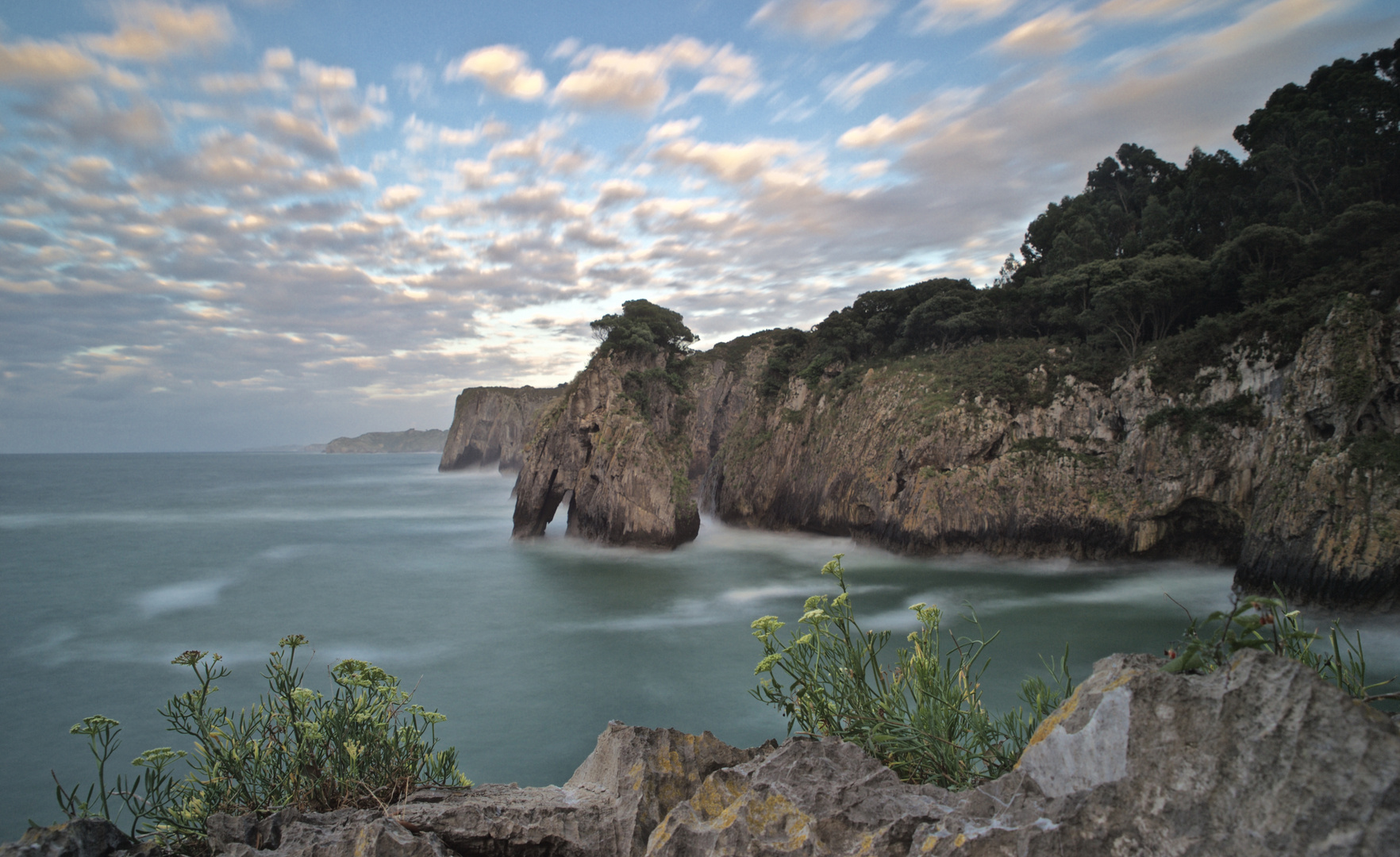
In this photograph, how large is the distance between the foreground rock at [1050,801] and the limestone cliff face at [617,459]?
2185 centimetres

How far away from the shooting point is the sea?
1112cm

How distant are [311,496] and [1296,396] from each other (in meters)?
63.4

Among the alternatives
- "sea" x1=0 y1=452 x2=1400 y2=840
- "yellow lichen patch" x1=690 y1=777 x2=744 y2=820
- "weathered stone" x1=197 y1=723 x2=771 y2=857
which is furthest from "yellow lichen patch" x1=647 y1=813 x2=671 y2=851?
"sea" x1=0 y1=452 x2=1400 y2=840

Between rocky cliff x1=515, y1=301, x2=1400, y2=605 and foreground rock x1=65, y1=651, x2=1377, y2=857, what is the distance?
16.2m

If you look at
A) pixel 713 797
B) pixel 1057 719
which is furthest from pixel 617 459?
pixel 1057 719

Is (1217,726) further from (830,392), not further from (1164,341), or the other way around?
(830,392)

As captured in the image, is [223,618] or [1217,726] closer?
[1217,726]

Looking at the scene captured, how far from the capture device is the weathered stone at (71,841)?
2484 mm

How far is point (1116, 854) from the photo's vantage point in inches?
58.6

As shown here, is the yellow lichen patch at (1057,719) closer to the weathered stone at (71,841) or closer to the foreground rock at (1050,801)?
the foreground rock at (1050,801)

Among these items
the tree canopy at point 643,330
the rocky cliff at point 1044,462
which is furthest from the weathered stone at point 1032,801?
the tree canopy at point 643,330

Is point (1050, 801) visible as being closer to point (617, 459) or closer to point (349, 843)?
point (349, 843)

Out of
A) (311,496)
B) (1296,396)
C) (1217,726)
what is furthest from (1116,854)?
(311,496)

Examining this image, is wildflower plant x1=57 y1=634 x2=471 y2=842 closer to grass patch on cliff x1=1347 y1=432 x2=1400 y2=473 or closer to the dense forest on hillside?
grass patch on cliff x1=1347 y1=432 x2=1400 y2=473
